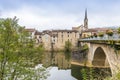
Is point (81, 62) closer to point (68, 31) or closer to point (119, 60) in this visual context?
point (119, 60)

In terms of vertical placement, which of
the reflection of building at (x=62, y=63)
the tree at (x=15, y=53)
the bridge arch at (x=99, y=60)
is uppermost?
the tree at (x=15, y=53)

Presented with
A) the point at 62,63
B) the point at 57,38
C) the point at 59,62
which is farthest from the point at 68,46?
the point at 62,63

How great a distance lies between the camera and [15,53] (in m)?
18.2

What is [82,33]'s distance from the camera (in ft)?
316

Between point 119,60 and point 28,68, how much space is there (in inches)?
274

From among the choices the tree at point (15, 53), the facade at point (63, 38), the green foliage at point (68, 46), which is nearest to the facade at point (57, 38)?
the facade at point (63, 38)

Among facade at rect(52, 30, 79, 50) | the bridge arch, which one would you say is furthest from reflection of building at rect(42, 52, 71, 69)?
facade at rect(52, 30, 79, 50)

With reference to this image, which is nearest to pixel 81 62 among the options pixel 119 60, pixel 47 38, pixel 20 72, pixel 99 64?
pixel 99 64

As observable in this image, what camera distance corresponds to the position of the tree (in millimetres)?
17594

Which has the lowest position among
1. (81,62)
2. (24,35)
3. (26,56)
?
(81,62)

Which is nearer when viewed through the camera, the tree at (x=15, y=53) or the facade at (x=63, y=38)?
the tree at (x=15, y=53)

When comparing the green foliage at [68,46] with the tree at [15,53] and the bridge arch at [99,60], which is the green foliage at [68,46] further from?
the tree at [15,53]

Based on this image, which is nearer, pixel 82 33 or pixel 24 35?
pixel 24 35

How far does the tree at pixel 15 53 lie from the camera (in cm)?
1759
